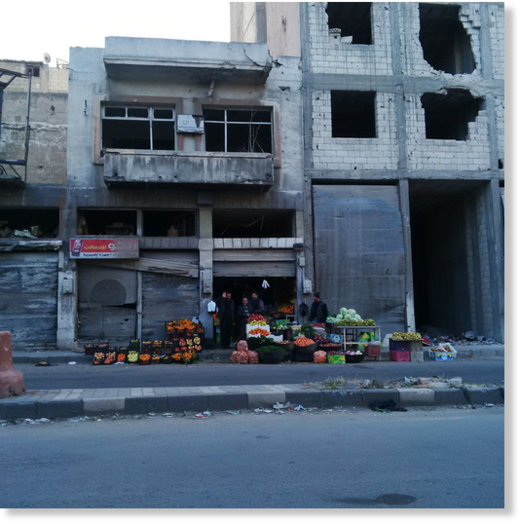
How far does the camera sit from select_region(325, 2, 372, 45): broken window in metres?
19.3

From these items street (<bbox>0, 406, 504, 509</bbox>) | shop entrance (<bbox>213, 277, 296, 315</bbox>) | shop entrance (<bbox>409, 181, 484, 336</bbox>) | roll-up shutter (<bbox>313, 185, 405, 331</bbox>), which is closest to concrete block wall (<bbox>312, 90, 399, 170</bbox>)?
roll-up shutter (<bbox>313, 185, 405, 331</bbox>)

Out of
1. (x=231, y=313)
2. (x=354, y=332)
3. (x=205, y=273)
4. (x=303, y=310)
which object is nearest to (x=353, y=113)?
(x=303, y=310)

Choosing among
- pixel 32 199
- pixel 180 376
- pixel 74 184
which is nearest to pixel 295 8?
pixel 74 184

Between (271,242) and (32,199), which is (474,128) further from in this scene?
(32,199)

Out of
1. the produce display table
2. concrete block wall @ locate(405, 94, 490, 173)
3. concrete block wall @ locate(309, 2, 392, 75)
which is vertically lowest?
the produce display table

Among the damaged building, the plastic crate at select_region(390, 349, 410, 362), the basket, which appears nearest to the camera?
the basket

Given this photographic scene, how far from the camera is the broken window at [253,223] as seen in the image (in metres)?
18.7

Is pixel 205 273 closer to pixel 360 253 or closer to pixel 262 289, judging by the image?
pixel 262 289

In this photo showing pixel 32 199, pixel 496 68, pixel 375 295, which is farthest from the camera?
pixel 496 68

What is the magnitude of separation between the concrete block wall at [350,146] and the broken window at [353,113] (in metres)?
0.93

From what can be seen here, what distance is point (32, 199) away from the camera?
16.9 meters

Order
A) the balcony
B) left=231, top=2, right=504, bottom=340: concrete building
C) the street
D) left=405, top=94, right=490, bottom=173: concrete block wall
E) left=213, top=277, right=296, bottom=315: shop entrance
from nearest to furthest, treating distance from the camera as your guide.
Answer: the street, the balcony, left=231, top=2, right=504, bottom=340: concrete building, left=405, top=94, right=490, bottom=173: concrete block wall, left=213, top=277, right=296, bottom=315: shop entrance

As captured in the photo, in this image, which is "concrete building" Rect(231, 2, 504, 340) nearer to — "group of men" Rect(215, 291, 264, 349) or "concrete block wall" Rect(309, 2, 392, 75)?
"concrete block wall" Rect(309, 2, 392, 75)

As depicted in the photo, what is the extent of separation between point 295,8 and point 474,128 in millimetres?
7831
